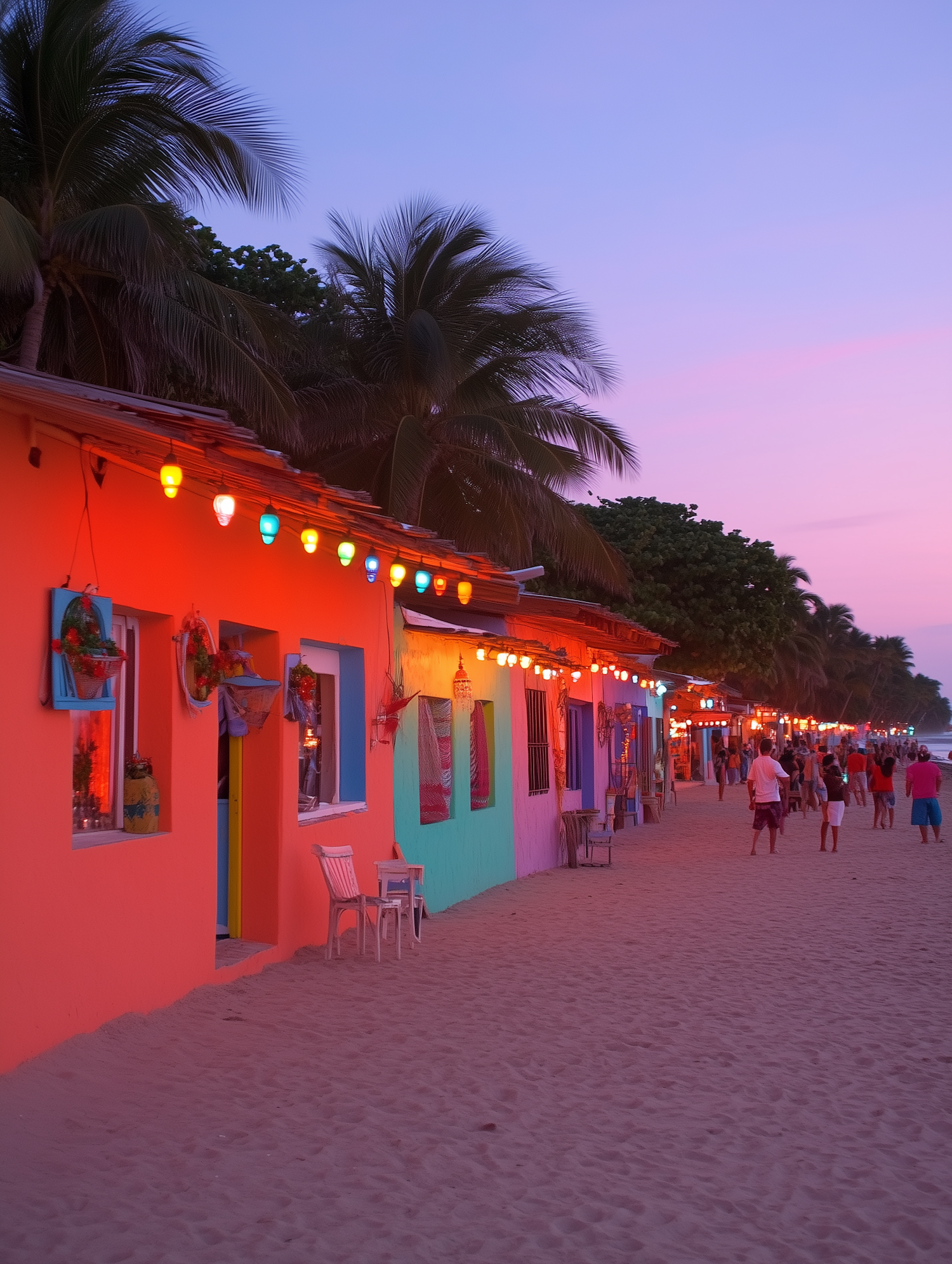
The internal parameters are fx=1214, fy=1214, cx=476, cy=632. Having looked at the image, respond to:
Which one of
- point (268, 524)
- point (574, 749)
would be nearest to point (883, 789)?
point (574, 749)

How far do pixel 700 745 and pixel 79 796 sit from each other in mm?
46933

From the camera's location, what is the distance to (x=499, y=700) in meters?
15.5

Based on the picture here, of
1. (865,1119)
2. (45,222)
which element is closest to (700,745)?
(45,222)

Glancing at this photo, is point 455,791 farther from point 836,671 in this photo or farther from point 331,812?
point 836,671

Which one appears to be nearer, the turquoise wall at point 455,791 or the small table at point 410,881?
the small table at point 410,881

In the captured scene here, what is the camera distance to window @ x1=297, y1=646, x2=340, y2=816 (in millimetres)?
10539

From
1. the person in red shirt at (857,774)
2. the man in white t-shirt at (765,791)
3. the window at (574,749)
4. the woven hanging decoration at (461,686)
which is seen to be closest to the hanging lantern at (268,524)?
the woven hanging decoration at (461,686)

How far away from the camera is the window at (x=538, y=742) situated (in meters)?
17.2

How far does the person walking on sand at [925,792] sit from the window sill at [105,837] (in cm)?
1581

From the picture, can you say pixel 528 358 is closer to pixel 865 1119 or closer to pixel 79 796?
pixel 79 796

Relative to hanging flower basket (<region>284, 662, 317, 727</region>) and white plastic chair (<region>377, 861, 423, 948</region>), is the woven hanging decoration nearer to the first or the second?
white plastic chair (<region>377, 861, 423, 948</region>)

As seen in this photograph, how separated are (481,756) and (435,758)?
6.44 feet

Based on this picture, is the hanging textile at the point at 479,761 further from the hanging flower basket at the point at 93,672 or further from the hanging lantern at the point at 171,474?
the hanging lantern at the point at 171,474

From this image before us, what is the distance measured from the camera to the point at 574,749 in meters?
21.1
